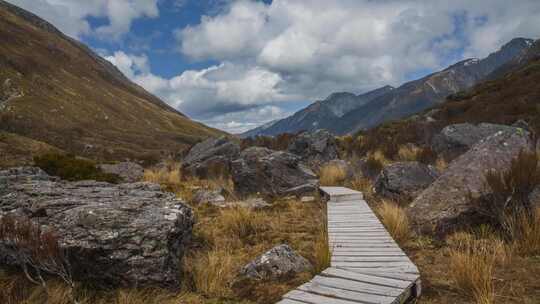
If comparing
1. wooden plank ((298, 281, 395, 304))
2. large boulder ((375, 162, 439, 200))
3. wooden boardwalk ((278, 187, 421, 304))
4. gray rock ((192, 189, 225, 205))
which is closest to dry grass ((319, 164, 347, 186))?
large boulder ((375, 162, 439, 200))

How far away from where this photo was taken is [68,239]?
171 inches

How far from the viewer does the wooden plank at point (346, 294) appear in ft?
13.0

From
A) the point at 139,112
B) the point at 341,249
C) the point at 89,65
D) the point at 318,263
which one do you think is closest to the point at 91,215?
the point at 318,263

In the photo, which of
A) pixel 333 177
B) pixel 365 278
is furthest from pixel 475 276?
pixel 333 177

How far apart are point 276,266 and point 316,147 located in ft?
50.9

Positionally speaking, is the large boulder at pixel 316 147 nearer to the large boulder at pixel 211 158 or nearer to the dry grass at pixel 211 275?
the large boulder at pixel 211 158

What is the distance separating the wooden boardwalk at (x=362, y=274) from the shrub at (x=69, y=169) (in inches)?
285

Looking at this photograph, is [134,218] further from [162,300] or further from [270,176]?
[270,176]

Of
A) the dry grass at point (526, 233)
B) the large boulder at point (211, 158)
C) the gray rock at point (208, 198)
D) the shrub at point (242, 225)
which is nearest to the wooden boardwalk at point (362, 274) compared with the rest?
the shrub at point (242, 225)

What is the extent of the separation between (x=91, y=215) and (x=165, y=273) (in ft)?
3.95

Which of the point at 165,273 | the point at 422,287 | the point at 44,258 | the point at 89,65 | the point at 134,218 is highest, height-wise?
the point at 89,65

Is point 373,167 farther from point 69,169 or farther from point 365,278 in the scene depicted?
point 69,169

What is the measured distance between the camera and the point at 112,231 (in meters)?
4.46

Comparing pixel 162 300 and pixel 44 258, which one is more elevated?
pixel 44 258
